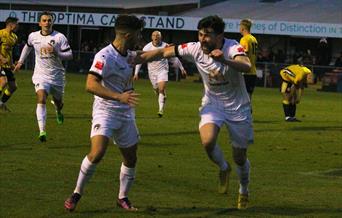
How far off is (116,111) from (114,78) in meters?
0.36

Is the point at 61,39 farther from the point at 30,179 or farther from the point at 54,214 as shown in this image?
the point at 54,214

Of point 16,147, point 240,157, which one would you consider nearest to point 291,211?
point 240,157

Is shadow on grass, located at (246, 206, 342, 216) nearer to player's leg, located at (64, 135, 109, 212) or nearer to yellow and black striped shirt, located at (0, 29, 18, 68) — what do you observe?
player's leg, located at (64, 135, 109, 212)

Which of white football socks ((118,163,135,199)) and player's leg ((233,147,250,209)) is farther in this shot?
player's leg ((233,147,250,209))

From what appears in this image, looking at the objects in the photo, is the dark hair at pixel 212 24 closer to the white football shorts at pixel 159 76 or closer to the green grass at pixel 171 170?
the green grass at pixel 171 170

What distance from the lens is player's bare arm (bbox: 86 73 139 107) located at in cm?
952

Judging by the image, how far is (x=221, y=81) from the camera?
10562mm

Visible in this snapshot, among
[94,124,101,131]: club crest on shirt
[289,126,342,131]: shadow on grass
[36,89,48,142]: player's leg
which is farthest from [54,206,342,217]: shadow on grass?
[289,126,342,131]: shadow on grass

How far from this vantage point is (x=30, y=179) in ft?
40.2

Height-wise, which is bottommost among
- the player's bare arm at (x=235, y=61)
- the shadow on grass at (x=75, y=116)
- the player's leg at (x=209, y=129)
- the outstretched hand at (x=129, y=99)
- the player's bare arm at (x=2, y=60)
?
the shadow on grass at (x=75, y=116)

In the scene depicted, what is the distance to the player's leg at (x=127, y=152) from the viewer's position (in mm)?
10172

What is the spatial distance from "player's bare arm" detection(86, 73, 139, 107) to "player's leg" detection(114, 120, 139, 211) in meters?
0.57

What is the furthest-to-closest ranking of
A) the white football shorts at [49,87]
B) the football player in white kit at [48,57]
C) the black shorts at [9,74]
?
the black shorts at [9,74] < the white football shorts at [49,87] < the football player in white kit at [48,57]

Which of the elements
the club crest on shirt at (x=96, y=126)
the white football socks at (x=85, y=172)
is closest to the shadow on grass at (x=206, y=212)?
the white football socks at (x=85, y=172)
